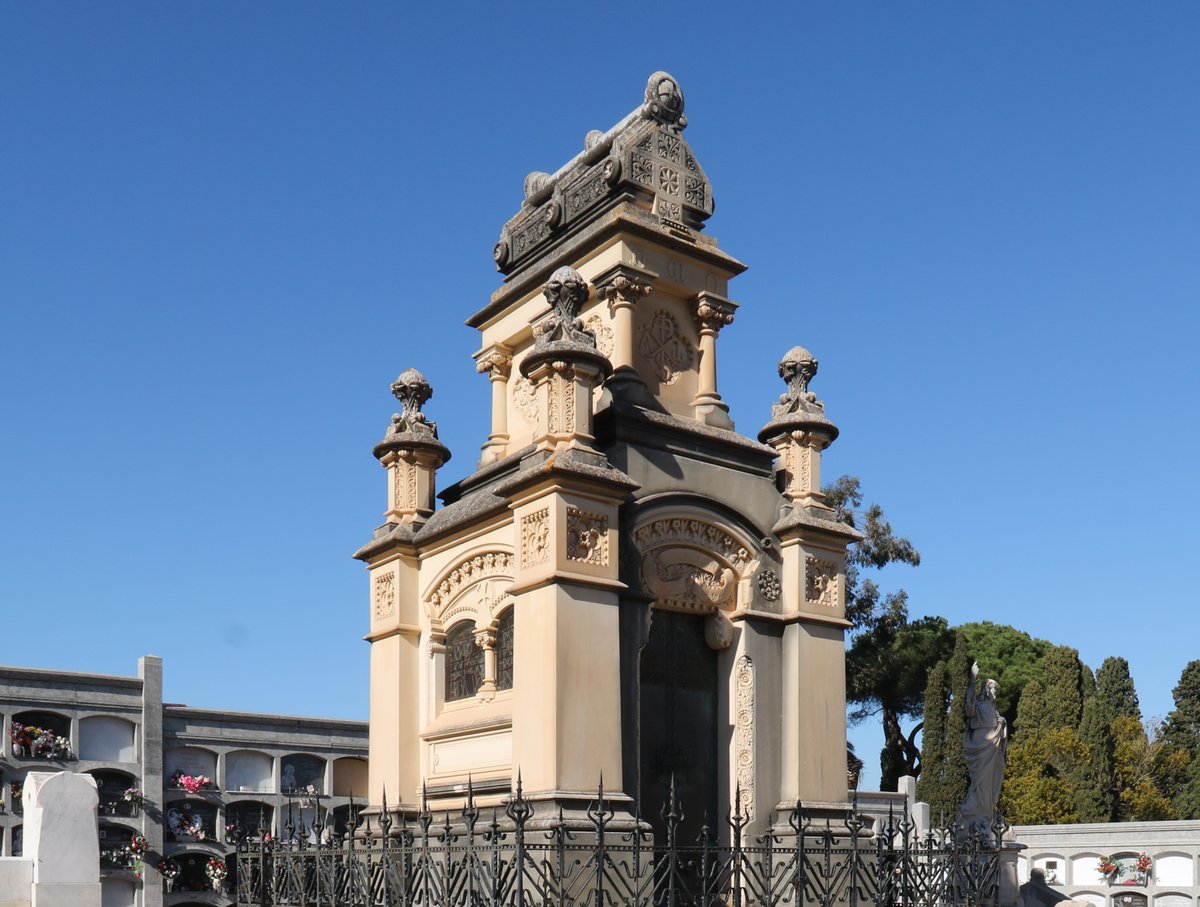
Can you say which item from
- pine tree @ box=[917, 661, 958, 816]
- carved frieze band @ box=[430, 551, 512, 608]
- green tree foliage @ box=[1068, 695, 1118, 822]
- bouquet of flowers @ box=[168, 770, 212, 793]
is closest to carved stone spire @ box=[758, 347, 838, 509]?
carved frieze band @ box=[430, 551, 512, 608]

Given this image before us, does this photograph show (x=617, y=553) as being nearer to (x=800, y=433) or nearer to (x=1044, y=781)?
(x=800, y=433)

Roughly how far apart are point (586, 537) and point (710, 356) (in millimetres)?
3169

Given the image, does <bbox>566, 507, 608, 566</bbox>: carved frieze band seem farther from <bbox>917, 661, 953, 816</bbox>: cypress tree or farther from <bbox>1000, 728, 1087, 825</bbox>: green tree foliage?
<bbox>1000, 728, 1087, 825</bbox>: green tree foliage

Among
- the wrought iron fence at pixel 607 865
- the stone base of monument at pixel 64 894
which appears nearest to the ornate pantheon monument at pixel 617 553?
the wrought iron fence at pixel 607 865

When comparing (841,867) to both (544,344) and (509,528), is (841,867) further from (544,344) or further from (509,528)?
(544,344)

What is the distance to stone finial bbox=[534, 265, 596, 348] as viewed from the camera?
1155 centimetres

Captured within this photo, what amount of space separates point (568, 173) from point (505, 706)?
5948 millimetres

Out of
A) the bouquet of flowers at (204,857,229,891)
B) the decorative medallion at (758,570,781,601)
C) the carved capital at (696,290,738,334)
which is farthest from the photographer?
the bouquet of flowers at (204,857,229,891)

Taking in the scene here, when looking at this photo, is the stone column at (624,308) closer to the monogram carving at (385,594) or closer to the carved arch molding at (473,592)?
the carved arch molding at (473,592)

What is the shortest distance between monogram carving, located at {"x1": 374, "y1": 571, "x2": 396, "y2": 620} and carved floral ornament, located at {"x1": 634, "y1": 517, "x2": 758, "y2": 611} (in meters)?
3.11

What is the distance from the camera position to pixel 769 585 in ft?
41.3

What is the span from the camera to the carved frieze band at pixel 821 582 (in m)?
12.7

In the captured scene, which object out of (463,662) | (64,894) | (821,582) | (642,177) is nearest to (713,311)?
(642,177)

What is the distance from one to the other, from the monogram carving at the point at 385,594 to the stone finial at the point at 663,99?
5549 millimetres
